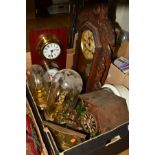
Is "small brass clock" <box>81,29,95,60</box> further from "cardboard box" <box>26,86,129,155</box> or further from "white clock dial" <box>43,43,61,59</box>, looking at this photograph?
"cardboard box" <box>26,86,129,155</box>

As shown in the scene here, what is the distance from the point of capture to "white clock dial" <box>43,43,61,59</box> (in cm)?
107

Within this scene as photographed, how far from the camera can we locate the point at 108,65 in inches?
37.3

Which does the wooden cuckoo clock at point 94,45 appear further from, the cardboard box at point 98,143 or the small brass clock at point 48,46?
the cardboard box at point 98,143

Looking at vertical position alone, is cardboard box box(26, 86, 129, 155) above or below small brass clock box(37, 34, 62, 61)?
below

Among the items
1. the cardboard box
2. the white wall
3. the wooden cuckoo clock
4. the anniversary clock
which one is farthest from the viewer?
the white wall

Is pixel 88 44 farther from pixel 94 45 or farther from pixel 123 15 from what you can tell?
pixel 123 15

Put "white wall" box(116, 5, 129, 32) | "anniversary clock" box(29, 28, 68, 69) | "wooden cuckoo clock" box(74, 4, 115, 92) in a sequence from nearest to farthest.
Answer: "wooden cuckoo clock" box(74, 4, 115, 92) → "anniversary clock" box(29, 28, 68, 69) → "white wall" box(116, 5, 129, 32)

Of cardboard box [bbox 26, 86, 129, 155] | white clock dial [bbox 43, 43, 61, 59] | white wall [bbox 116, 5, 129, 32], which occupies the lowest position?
cardboard box [bbox 26, 86, 129, 155]

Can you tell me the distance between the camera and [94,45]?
0.96 m

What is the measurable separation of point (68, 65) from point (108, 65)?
269mm

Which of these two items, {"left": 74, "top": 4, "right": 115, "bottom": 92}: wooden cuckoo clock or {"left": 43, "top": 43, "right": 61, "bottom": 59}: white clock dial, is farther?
{"left": 43, "top": 43, "right": 61, "bottom": 59}: white clock dial

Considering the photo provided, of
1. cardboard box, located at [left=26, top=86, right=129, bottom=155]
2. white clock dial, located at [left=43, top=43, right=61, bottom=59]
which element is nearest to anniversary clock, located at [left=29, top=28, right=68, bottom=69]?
white clock dial, located at [left=43, top=43, right=61, bottom=59]

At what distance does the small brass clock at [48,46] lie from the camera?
1.06 m
